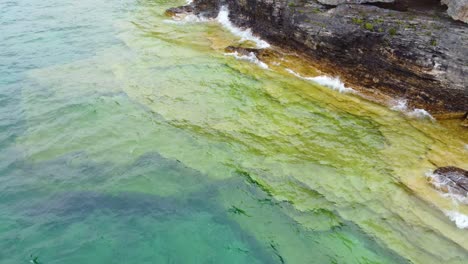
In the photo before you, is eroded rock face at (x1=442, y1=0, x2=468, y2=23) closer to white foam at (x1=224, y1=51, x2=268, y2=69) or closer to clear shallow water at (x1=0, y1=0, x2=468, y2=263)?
clear shallow water at (x1=0, y1=0, x2=468, y2=263)

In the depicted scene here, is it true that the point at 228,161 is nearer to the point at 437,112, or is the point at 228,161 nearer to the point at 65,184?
the point at 65,184

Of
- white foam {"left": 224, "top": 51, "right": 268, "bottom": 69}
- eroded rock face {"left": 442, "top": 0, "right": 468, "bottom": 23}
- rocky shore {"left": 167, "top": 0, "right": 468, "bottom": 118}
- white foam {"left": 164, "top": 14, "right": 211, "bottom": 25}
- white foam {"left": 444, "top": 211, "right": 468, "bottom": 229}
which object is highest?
eroded rock face {"left": 442, "top": 0, "right": 468, "bottom": 23}

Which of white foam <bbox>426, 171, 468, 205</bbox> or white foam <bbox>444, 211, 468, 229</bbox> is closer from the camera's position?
white foam <bbox>444, 211, 468, 229</bbox>

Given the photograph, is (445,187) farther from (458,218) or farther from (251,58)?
(251,58)

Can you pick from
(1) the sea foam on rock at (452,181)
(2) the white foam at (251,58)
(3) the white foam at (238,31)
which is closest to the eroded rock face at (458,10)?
(1) the sea foam on rock at (452,181)

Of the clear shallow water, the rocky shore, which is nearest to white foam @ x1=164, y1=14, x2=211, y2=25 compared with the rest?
the clear shallow water

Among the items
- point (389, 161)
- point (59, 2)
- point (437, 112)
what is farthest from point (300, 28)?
point (59, 2)

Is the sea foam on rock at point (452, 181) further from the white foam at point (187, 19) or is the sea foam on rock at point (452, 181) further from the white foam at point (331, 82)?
the white foam at point (187, 19)
